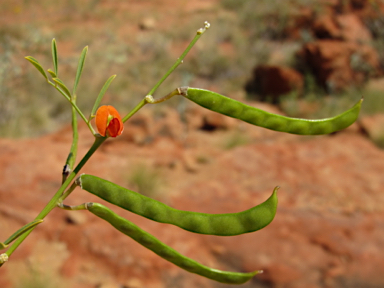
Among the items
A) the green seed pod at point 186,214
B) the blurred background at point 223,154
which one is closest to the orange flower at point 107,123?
the green seed pod at point 186,214

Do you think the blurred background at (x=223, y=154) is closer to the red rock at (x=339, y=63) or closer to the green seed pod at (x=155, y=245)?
the red rock at (x=339, y=63)

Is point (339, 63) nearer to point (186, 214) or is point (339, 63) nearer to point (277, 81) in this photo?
point (277, 81)

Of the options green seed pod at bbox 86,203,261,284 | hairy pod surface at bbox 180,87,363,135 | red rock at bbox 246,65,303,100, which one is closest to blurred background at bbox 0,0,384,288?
red rock at bbox 246,65,303,100

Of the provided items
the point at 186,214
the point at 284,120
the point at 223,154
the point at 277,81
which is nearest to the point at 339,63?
the point at 277,81

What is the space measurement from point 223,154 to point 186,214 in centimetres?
394

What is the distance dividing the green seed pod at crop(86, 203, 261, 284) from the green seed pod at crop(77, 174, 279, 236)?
2 centimetres

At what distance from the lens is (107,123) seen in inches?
25.1

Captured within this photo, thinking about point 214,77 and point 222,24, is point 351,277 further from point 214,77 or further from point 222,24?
point 222,24

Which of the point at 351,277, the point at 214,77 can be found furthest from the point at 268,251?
the point at 214,77

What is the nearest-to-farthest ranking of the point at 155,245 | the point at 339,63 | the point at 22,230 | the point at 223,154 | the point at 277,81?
the point at 22,230
the point at 155,245
the point at 223,154
the point at 339,63
the point at 277,81

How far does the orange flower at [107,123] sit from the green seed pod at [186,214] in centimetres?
8

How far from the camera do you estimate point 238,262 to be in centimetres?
266

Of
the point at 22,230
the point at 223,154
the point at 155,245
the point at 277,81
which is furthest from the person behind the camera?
the point at 277,81

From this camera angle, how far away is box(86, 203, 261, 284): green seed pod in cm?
67
